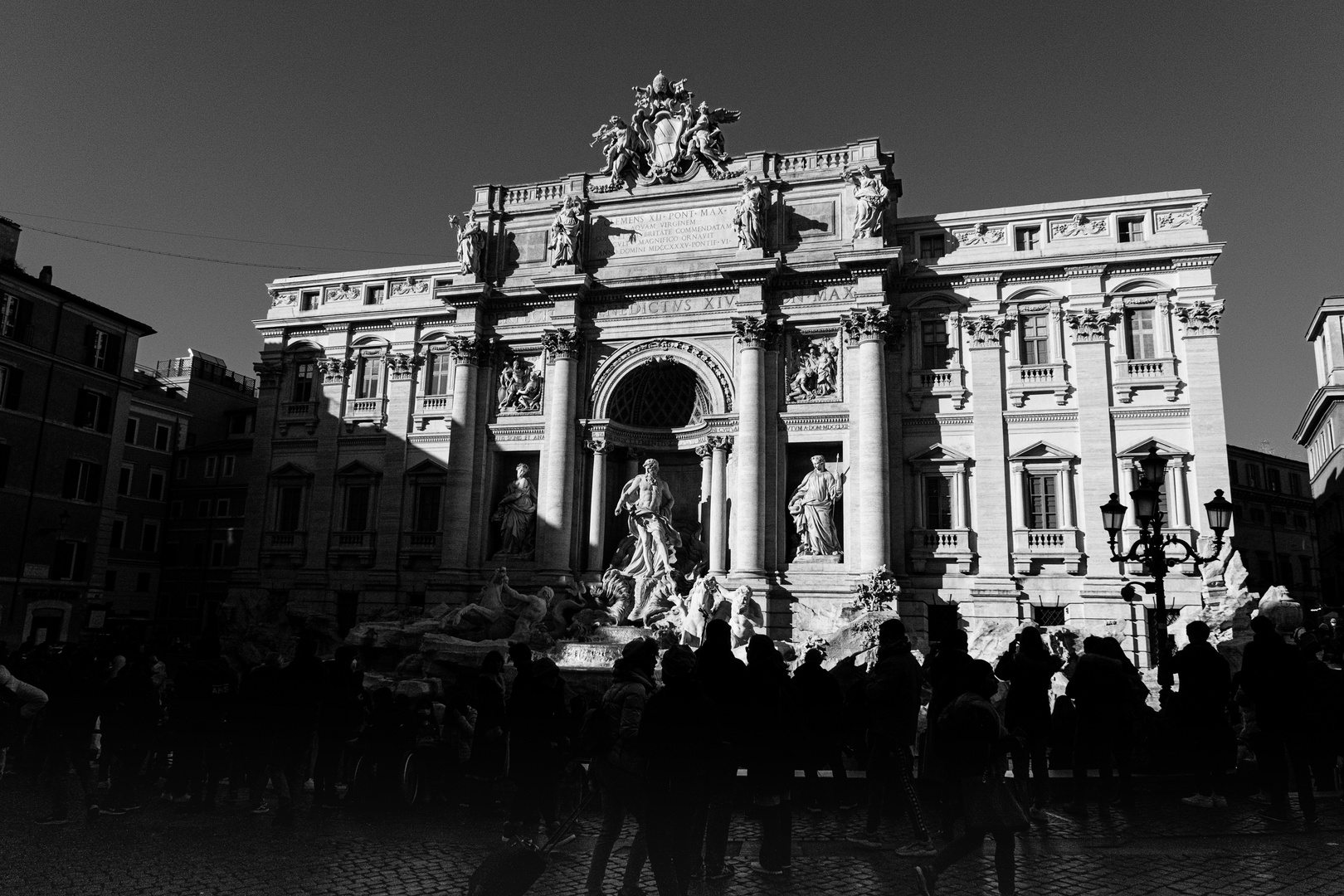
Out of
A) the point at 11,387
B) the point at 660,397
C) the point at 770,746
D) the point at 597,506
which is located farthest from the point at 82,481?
the point at 770,746

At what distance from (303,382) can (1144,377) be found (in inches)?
1109

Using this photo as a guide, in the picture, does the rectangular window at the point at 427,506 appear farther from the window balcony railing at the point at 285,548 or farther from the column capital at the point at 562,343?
the column capital at the point at 562,343

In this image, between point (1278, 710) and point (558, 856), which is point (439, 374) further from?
point (1278, 710)

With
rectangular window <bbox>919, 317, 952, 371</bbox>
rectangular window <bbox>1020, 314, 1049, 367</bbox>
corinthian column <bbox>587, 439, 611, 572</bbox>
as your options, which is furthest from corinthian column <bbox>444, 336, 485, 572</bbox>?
rectangular window <bbox>1020, 314, 1049, 367</bbox>

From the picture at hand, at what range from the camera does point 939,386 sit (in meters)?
29.4

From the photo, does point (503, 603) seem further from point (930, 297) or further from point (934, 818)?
point (934, 818)

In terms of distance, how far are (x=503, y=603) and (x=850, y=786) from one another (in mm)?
17505

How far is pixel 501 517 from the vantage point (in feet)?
105

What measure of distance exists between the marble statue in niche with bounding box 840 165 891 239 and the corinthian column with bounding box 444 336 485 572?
12.9m

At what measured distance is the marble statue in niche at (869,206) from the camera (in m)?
29.3

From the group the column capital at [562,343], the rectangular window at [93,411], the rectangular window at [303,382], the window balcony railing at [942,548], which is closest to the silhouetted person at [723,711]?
the window balcony railing at [942,548]

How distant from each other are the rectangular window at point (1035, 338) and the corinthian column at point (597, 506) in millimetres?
13155

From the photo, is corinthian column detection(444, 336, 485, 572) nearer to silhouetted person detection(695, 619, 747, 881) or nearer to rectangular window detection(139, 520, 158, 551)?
rectangular window detection(139, 520, 158, 551)

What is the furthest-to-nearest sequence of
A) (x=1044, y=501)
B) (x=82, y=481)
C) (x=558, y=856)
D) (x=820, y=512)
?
(x=82, y=481)
(x=820, y=512)
(x=1044, y=501)
(x=558, y=856)
